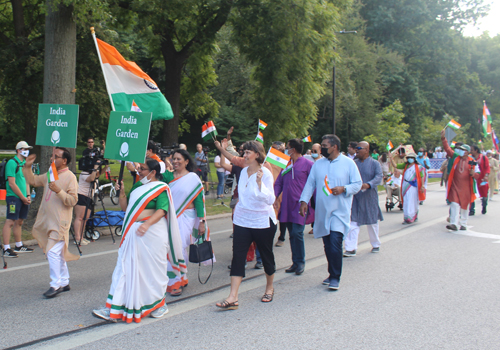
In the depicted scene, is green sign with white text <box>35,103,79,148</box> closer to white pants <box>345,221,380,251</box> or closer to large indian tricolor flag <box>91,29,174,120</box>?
large indian tricolor flag <box>91,29,174,120</box>

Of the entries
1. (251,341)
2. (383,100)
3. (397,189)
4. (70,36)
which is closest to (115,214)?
(70,36)

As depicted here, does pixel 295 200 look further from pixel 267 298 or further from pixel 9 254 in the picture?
pixel 9 254

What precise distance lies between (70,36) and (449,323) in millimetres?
8695

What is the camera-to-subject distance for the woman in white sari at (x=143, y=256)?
14.7 feet

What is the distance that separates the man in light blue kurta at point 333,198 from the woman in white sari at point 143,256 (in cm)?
199

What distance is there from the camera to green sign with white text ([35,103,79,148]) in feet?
19.0

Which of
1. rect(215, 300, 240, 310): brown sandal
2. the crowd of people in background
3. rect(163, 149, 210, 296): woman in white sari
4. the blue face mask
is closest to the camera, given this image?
the crowd of people in background

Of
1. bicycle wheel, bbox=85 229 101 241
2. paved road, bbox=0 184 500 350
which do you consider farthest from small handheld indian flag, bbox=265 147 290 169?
bicycle wheel, bbox=85 229 101 241

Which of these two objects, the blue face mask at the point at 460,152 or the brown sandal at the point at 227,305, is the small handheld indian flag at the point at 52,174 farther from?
the blue face mask at the point at 460,152

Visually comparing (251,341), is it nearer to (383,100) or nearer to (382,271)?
(382,271)

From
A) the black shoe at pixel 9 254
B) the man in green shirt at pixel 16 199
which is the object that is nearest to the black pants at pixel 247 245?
the man in green shirt at pixel 16 199

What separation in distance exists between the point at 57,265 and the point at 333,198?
3.44 meters

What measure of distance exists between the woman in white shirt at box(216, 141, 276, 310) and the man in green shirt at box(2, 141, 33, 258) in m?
4.03

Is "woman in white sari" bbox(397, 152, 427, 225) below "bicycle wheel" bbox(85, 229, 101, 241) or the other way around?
the other way around
